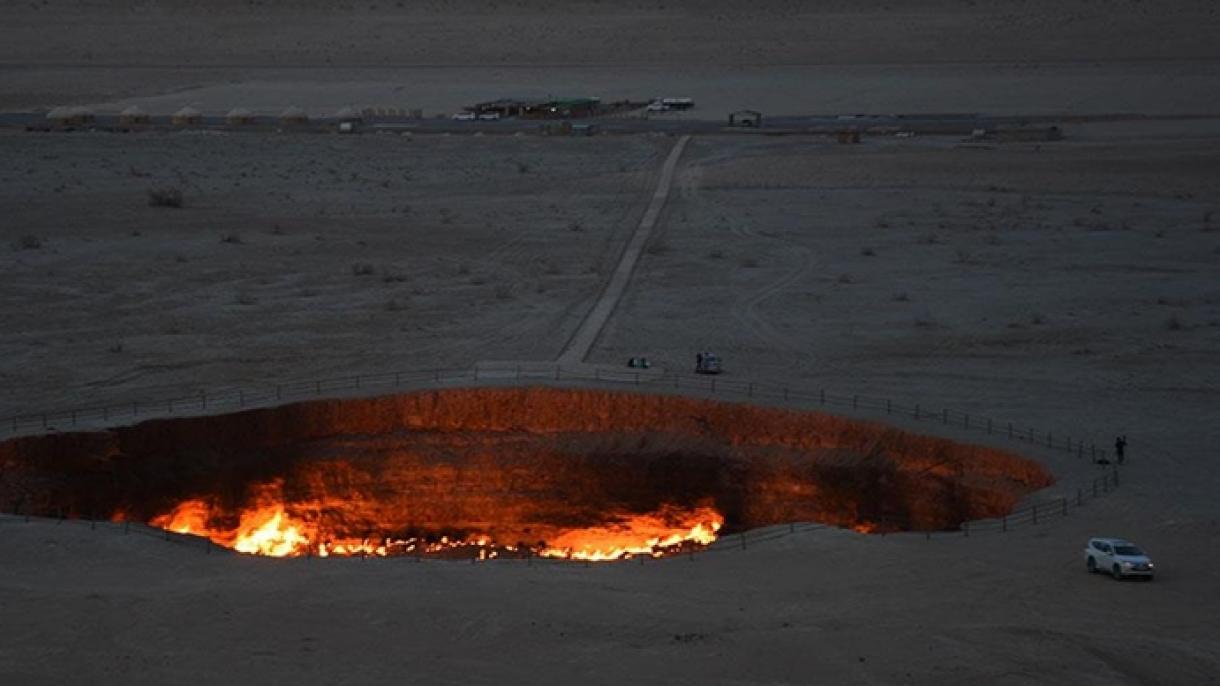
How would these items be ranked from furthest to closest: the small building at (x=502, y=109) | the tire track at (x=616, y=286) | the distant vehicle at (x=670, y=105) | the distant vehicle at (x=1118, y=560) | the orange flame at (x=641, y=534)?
the distant vehicle at (x=670, y=105)
the small building at (x=502, y=109)
the tire track at (x=616, y=286)
the orange flame at (x=641, y=534)
the distant vehicle at (x=1118, y=560)

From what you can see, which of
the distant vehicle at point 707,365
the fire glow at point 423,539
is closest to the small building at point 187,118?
the distant vehicle at point 707,365

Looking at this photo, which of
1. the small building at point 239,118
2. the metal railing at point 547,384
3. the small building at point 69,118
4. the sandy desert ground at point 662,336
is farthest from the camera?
the small building at point 239,118

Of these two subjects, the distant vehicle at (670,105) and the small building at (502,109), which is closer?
the small building at (502,109)

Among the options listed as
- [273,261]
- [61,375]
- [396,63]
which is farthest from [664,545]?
[396,63]

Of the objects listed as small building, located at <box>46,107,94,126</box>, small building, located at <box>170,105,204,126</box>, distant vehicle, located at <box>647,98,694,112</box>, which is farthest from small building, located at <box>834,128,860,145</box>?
small building, located at <box>46,107,94,126</box>

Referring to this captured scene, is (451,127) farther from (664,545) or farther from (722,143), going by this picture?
(664,545)

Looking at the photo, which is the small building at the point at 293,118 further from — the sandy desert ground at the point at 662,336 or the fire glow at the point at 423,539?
the fire glow at the point at 423,539

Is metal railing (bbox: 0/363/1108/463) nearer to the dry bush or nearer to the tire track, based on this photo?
the tire track
